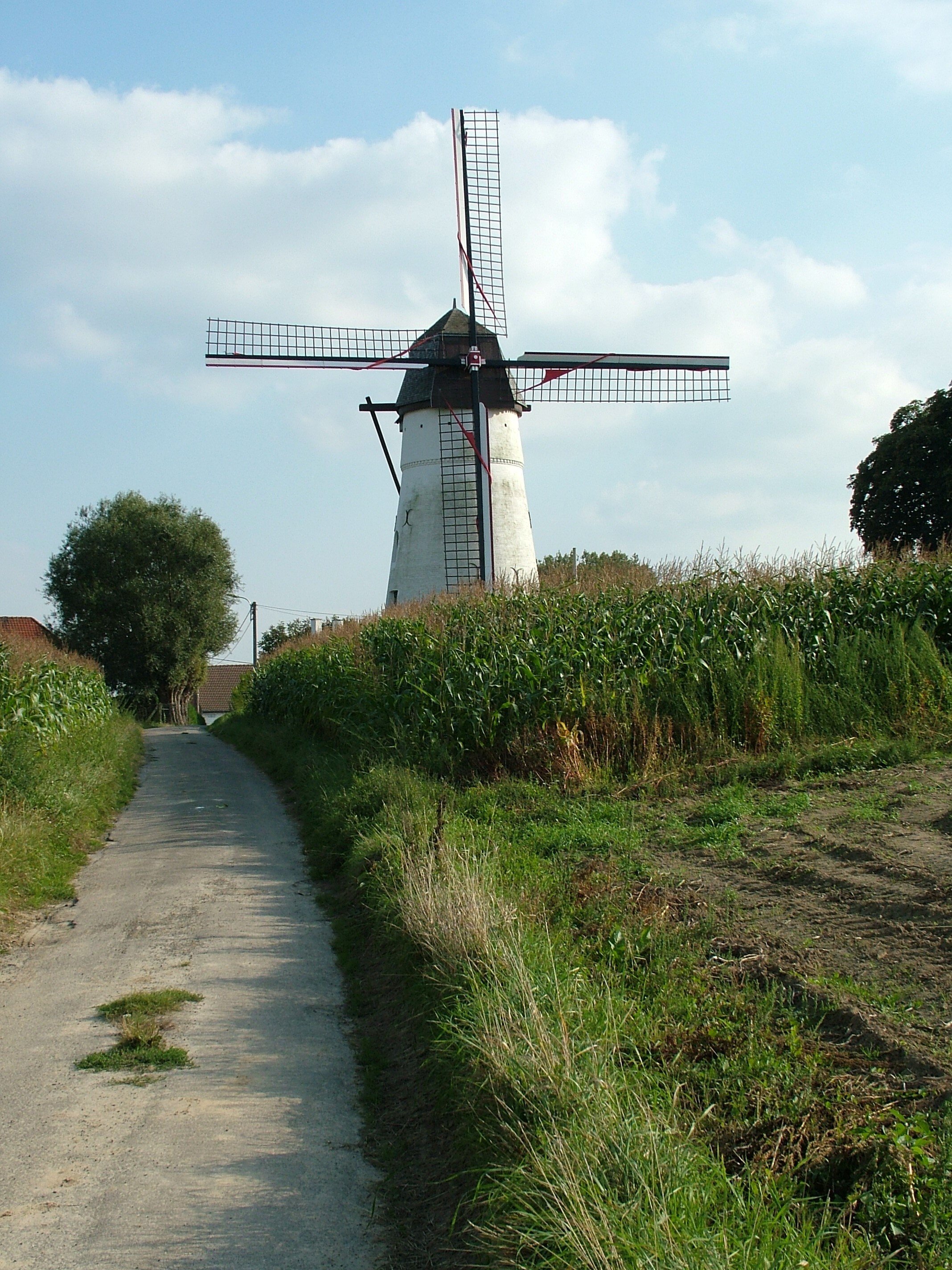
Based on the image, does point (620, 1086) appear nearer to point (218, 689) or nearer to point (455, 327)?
point (455, 327)

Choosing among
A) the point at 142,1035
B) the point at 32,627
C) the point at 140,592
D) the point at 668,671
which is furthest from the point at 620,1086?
the point at 32,627

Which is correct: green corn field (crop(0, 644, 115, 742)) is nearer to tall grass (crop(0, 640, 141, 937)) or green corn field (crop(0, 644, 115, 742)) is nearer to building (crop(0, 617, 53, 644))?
tall grass (crop(0, 640, 141, 937))

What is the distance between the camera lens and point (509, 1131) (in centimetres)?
368

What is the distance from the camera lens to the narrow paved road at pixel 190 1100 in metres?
3.79

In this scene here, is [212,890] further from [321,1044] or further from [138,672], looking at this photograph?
[138,672]

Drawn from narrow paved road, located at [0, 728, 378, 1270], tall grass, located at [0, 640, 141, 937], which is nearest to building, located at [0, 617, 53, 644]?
tall grass, located at [0, 640, 141, 937]

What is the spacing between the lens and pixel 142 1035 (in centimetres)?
561

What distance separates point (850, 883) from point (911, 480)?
1132 inches

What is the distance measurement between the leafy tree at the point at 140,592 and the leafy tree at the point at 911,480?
88.2ft

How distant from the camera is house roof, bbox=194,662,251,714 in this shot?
74000mm

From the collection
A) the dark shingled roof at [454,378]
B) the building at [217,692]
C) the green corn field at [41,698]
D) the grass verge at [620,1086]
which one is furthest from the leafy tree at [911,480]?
the building at [217,692]

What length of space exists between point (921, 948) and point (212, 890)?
6.34 meters

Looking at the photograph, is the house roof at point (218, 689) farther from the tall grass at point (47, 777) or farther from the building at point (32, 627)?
the tall grass at point (47, 777)

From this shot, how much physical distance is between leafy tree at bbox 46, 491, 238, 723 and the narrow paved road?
113 feet
